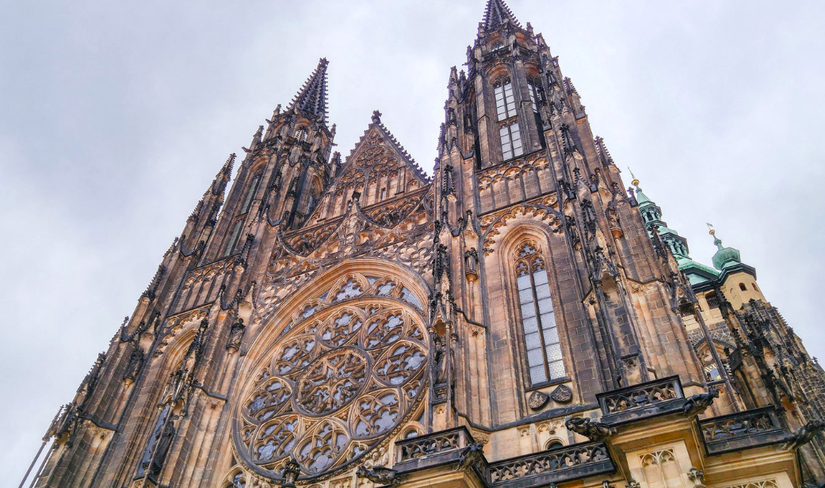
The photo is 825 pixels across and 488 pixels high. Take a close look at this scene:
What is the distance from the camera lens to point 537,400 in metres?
12.3

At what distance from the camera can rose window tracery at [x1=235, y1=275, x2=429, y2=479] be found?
1369cm

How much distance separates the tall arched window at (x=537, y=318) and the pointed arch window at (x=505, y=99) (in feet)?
22.2

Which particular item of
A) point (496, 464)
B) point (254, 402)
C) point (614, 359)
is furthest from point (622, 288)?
point (254, 402)

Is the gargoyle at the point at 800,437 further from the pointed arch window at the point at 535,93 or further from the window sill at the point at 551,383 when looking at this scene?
the pointed arch window at the point at 535,93

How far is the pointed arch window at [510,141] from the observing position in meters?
19.5

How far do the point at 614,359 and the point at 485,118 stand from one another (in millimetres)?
10709

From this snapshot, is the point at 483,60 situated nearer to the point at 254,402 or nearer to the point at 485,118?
the point at 485,118

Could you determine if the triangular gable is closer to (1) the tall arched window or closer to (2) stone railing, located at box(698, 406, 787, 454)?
(1) the tall arched window

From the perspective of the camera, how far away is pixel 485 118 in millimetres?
20547

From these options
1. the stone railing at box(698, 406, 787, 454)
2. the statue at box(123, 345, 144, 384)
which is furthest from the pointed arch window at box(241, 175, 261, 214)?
the stone railing at box(698, 406, 787, 454)

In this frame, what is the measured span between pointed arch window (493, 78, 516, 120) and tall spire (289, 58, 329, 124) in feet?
33.5

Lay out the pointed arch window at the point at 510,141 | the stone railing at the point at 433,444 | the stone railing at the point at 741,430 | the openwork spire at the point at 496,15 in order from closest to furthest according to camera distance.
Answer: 1. the stone railing at the point at 741,430
2. the stone railing at the point at 433,444
3. the pointed arch window at the point at 510,141
4. the openwork spire at the point at 496,15

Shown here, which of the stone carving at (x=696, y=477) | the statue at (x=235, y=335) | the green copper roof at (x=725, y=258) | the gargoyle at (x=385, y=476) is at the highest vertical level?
the green copper roof at (x=725, y=258)

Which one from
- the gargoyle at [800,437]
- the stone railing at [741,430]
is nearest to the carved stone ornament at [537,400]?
the stone railing at [741,430]
